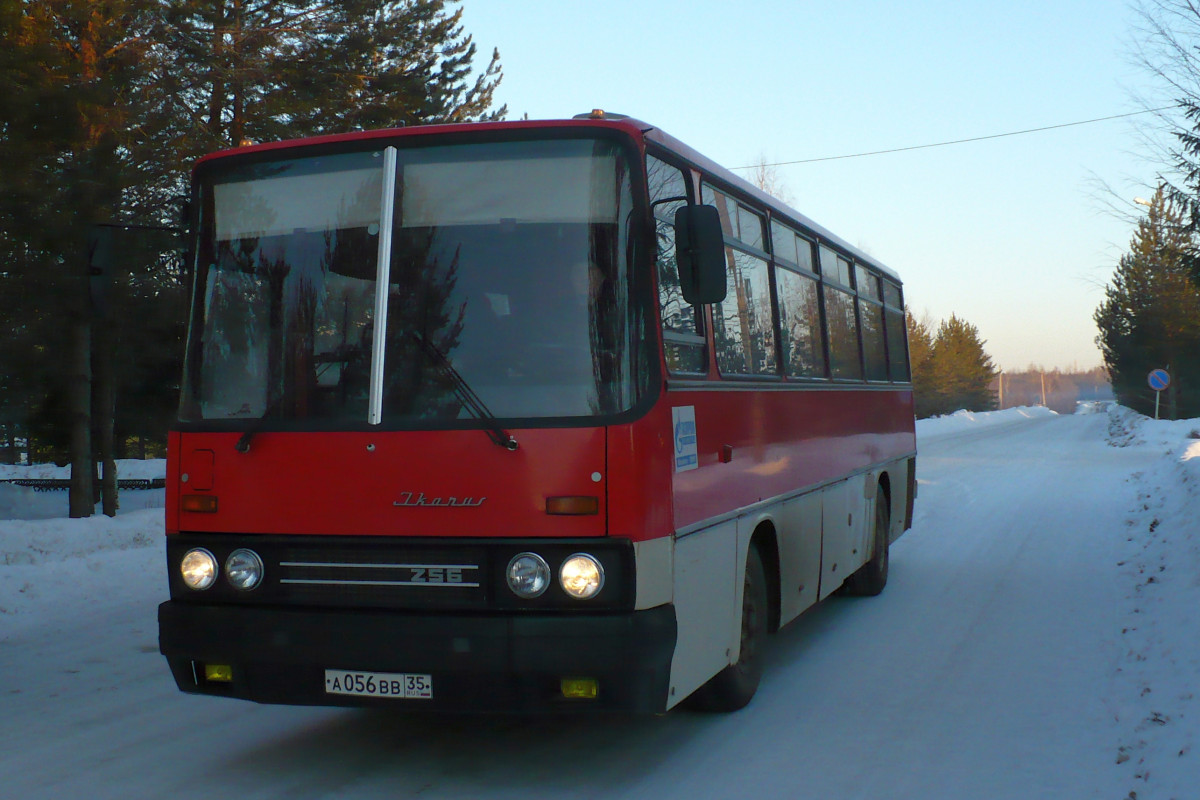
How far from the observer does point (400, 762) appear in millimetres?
5395

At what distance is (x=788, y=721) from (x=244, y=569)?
Result: 294 cm

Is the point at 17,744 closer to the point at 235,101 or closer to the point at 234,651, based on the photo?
the point at 234,651

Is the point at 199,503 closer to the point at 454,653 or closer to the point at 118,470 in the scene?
the point at 454,653

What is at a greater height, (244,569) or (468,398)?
(468,398)

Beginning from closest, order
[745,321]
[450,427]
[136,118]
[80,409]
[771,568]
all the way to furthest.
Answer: [450,427] < [745,321] < [771,568] < [136,118] < [80,409]

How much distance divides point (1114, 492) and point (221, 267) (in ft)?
57.9

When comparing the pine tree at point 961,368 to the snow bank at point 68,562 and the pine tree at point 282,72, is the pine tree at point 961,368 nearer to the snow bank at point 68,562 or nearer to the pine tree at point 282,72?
the pine tree at point 282,72

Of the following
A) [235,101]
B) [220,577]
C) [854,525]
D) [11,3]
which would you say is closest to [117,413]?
[235,101]

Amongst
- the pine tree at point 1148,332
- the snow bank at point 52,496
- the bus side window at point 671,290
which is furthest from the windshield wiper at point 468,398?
the pine tree at point 1148,332

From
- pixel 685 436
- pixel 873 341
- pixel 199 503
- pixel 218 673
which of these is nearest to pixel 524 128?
pixel 685 436

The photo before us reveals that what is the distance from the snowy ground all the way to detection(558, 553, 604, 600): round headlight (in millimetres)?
965

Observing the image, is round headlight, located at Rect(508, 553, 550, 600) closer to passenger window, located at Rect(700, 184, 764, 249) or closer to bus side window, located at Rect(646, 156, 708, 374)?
bus side window, located at Rect(646, 156, 708, 374)

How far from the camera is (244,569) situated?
16.5 ft

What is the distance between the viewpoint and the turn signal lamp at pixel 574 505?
4.64 meters
